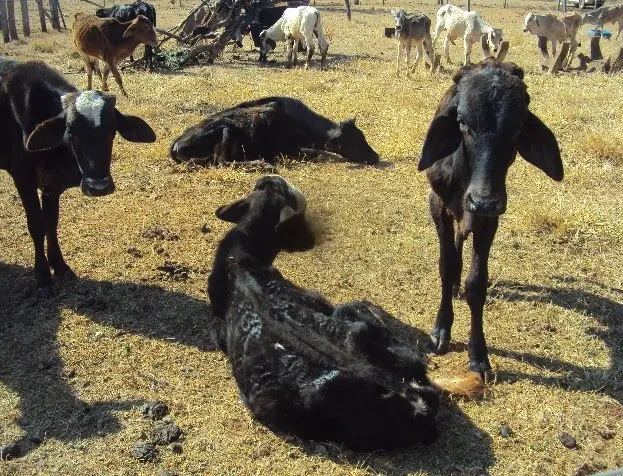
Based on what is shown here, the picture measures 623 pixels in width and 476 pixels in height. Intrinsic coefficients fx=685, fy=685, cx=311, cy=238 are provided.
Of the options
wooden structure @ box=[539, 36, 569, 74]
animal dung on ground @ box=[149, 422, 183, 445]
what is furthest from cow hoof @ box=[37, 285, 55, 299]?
wooden structure @ box=[539, 36, 569, 74]

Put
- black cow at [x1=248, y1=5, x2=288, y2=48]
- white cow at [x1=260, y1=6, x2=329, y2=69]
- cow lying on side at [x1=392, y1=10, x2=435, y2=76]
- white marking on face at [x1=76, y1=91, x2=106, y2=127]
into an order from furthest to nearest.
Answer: black cow at [x1=248, y1=5, x2=288, y2=48]
white cow at [x1=260, y1=6, x2=329, y2=69]
cow lying on side at [x1=392, y1=10, x2=435, y2=76]
white marking on face at [x1=76, y1=91, x2=106, y2=127]

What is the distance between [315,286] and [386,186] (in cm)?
284

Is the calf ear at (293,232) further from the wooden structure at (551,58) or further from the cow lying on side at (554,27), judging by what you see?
the cow lying on side at (554,27)

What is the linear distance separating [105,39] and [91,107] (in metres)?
9.70

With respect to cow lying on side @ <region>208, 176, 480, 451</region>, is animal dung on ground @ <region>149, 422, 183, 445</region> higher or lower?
lower

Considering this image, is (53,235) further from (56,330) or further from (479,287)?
(479,287)

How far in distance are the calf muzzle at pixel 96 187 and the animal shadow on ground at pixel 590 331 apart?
10.5ft

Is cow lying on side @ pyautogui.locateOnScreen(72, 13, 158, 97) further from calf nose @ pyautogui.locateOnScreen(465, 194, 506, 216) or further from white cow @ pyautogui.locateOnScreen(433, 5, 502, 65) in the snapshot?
calf nose @ pyautogui.locateOnScreen(465, 194, 506, 216)

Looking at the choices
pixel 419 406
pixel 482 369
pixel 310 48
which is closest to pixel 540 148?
pixel 482 369

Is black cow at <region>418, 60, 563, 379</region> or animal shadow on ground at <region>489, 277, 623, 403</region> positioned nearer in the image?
black cow at <region>418, 60, 563, 379</region>

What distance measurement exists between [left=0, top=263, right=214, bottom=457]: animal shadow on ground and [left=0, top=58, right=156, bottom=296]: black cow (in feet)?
0.99

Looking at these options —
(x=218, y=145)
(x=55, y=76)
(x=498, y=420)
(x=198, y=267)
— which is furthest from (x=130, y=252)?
(x=498, y=420)

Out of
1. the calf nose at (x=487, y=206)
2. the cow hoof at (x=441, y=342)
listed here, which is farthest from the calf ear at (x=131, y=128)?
the calf nose at (x=487, y=206)

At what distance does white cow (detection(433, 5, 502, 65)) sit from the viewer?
17.9m
